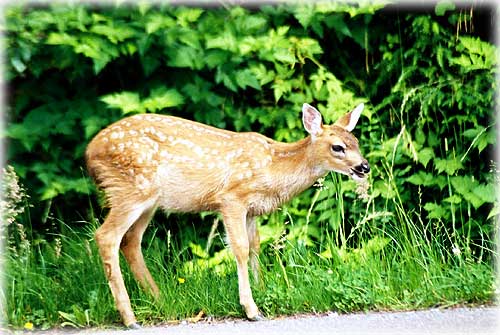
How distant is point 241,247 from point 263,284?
373 mm

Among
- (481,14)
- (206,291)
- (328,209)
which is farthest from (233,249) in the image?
(481,14)

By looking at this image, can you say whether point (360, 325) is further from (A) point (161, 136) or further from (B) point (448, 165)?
(B) point (448, 165)

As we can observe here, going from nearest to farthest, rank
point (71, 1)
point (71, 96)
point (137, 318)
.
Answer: point (137, 318) < point (71, 1) < point (71, 96)

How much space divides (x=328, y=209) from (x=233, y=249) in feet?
6.00

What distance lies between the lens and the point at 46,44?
8.09 metres

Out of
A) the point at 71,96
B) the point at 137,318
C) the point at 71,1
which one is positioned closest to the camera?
the point at 137,318

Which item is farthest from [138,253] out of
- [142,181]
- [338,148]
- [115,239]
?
[338,148]

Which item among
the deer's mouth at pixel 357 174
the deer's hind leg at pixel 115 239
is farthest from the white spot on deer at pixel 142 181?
the deer's mouth at pixel 357 174

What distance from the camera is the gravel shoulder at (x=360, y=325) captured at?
623 centimetres

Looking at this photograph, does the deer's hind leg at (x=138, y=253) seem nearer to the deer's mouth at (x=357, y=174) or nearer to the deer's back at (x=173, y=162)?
the deer's back at (x=173, y=162)

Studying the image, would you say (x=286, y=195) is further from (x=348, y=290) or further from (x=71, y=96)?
(x=71, y=96)

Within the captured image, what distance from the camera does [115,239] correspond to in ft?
22.0

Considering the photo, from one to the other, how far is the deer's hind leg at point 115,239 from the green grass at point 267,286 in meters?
0.17

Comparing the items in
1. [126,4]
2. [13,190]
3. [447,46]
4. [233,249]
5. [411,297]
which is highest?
[126,4]
